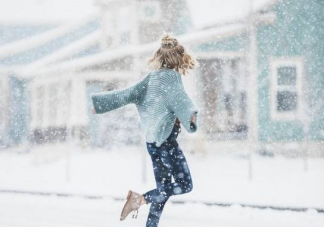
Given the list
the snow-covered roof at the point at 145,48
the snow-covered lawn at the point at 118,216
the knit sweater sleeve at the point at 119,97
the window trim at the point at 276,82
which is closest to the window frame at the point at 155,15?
the snow-covered roof at the point at 145,48

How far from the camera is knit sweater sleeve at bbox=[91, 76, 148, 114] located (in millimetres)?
3582

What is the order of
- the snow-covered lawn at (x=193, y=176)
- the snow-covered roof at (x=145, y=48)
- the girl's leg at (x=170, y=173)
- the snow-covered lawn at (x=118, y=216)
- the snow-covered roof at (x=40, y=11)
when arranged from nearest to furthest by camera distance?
the girl's leg at (x=170, y=173), the snow-covered lawn at (x=118, y=216), the snow-covered lawn at (x=193, y=176), the snow-covered roof at (x=145, y=48), the snow-covered roof at (x=40, y=11)

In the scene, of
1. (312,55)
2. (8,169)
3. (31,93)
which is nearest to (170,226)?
(8,169)

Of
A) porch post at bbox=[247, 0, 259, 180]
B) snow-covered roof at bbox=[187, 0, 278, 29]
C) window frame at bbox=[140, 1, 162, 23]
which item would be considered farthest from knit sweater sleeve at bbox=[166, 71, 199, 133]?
window frame at bbox=[140, 1, 162, 23]

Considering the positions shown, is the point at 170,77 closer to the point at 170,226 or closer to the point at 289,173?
the point at 170,226

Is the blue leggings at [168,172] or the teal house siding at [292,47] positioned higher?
the teal house siding at [292,47]

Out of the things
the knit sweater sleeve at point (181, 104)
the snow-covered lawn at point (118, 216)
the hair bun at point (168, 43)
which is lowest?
the snow-covered lawn at point (118, 216)

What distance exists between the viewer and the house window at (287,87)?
10.3 m

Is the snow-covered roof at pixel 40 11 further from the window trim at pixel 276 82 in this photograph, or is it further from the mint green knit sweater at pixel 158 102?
the mint green knit sweater at pixel 158 102

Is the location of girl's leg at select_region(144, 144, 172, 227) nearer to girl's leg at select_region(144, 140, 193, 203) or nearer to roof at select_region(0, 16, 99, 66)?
girl's leg at select_region(144, 140, 193, 203)

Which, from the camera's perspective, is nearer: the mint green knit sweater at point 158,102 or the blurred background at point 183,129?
the mint green knit sweater at point 158,102

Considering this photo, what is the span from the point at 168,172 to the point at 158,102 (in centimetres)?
64

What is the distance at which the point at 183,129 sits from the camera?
1044 cm

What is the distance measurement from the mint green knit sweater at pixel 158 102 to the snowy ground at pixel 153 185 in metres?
1.35
